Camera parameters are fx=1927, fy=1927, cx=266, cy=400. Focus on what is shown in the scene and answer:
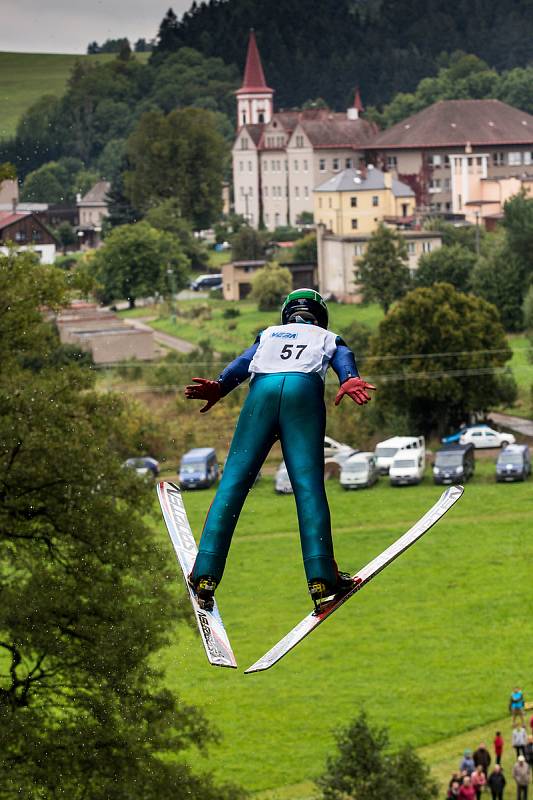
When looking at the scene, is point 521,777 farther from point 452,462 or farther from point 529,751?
point 452,462

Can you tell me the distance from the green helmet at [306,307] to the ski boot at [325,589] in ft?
6.33

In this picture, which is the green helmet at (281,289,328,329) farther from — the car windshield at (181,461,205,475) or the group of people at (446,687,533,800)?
the car windshield at (181,461,205,475)

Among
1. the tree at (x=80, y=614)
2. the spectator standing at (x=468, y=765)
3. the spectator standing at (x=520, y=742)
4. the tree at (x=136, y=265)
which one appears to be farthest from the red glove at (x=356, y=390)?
the tree at (x=136, y=265)

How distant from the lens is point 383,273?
127 m

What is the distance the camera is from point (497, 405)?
88375mm

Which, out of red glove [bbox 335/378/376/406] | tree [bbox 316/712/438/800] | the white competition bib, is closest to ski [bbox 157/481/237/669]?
the white competition bib

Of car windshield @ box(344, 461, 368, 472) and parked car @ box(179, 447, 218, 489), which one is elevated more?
parked car @ box(179, 447, 218, 489)

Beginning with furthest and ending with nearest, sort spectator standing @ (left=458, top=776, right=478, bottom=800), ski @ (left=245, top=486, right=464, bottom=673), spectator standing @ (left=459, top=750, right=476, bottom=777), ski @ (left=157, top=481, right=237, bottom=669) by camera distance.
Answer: spectator standing @ (left=459, top=750, right=476, bottom=777) → spectator standing @ (left=458, top=776, right=478, bottom=800) → ski @ (left=245, top=486, right=464, bottom=673) → ski @ (left=157, top=481, right=237, bottom=669)

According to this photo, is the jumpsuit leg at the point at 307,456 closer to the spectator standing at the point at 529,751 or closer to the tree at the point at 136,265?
the spectator standing at the point at 529,751

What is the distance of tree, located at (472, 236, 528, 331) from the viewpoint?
379ft

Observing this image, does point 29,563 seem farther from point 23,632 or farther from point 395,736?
point 395,736

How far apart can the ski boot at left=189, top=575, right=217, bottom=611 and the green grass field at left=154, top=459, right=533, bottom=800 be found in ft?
110

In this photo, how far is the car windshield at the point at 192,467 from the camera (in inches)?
2473

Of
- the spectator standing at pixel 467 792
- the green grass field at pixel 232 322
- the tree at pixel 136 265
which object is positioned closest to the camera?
the spectator standing at pixel 467 792
